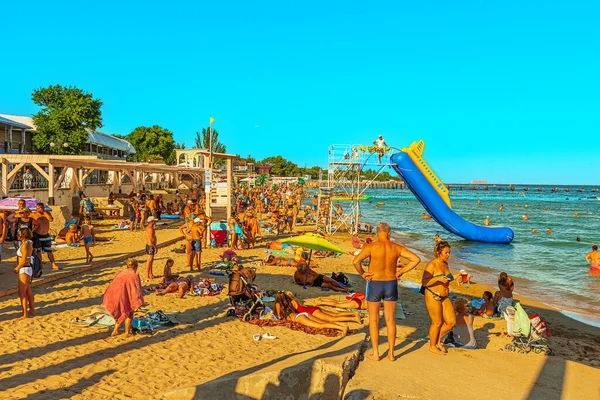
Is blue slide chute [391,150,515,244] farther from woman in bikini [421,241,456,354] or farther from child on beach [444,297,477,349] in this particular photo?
woman in bikini [421,241,456,354]

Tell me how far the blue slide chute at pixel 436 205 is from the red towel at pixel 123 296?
43.0 feet

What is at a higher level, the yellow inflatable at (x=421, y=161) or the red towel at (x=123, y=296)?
the yellow inflatable at (x=421, y=161)

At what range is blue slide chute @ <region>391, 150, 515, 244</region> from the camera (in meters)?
17.2

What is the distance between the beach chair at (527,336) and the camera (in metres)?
6.17

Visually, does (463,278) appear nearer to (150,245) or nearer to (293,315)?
(293,315)

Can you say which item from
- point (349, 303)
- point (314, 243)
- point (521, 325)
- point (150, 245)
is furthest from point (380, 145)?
point (521, 325)

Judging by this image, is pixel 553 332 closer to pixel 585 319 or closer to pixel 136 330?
pixel 585 319

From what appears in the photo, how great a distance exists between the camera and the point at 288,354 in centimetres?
527

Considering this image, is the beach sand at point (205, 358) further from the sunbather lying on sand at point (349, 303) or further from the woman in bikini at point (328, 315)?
the sunbather lying on sand at point (349, 303)

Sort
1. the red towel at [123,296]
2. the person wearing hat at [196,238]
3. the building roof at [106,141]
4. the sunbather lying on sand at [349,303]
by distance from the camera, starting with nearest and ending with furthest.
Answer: the red towel at [123,296] → the sunbather lying on sand at [349,303] → the person wearing hat at [196,238] → the building roof at [106,141]

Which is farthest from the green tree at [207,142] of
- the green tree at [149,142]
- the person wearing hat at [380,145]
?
the person wearing hat at [380,145]

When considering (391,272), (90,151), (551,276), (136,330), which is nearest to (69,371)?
(136,330)

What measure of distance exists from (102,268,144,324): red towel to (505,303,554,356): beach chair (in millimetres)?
5166

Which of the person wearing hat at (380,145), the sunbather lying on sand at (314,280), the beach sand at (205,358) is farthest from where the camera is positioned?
the person wearing hat at (380,145)
